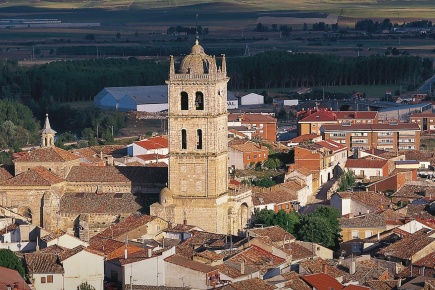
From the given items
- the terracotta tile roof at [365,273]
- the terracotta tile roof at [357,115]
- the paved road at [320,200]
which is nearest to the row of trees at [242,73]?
the terracotta tile roof at [357,115]

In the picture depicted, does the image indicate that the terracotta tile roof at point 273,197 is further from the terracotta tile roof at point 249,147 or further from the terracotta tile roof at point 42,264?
the terracotta tile roof at point 42,264

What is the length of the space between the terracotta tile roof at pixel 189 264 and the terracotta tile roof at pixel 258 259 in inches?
52.2

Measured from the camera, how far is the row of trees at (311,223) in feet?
168

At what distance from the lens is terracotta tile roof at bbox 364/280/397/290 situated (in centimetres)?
4138

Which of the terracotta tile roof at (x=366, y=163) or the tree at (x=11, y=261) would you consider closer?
the tree at (x=11, y=261)

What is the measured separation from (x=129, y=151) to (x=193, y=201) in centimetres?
1604

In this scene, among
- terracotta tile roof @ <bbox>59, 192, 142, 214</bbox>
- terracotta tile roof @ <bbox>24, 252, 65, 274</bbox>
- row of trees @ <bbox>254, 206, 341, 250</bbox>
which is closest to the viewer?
terracotta tile roof @ <bbox>24, 252, 65, 274</bbox>

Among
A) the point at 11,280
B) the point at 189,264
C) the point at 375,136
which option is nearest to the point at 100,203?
the point at 189,264

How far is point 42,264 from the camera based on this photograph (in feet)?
140

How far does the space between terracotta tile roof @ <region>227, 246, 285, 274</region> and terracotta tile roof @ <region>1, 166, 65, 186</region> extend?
10906 mm

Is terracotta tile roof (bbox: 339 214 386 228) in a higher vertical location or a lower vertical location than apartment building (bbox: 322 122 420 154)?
higher

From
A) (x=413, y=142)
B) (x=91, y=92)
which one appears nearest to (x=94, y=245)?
(x=413, y=142)

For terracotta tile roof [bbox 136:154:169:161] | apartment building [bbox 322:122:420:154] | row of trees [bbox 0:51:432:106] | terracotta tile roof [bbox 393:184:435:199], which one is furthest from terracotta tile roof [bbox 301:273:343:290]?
row of trees [bbox 0:51:432:106]

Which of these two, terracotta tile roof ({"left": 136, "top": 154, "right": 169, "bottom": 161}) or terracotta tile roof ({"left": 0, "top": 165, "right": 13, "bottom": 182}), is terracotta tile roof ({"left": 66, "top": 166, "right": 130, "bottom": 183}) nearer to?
terracotta tile roof ({"left": 0, "top": 165, "right": 13, "bottom": 182})
